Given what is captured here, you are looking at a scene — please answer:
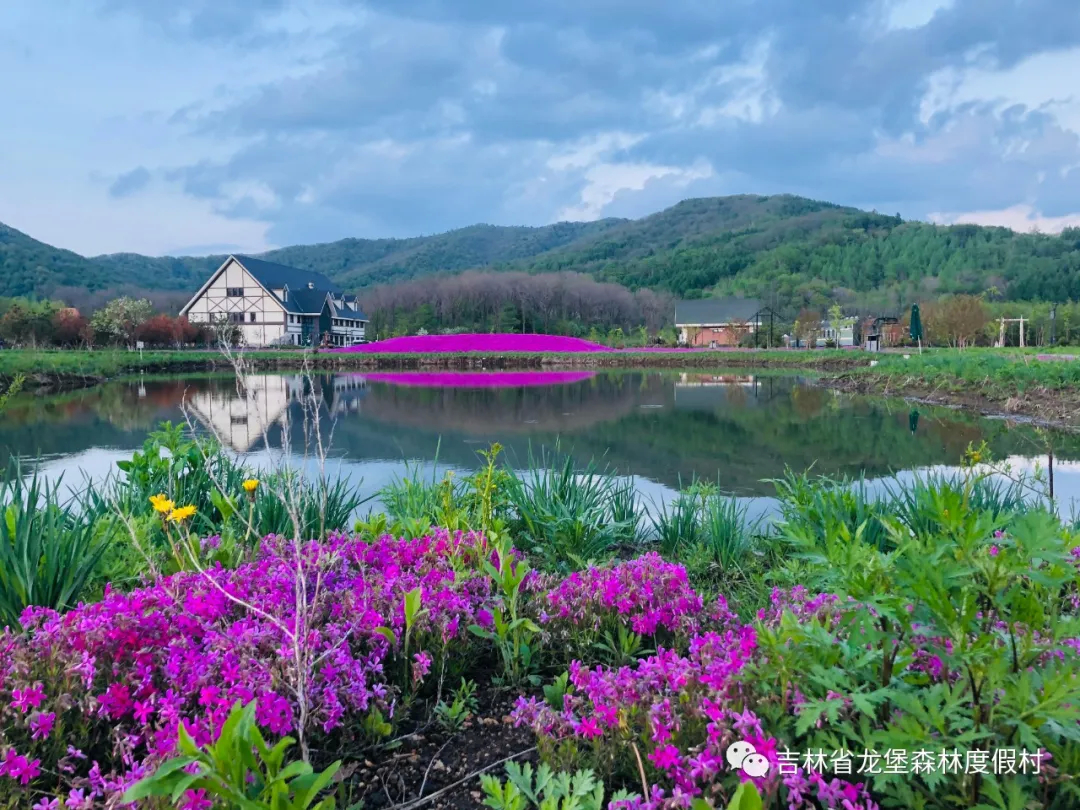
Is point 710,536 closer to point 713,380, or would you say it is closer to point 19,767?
point 19,767

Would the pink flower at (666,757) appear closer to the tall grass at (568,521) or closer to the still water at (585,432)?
the still water at (585,432)

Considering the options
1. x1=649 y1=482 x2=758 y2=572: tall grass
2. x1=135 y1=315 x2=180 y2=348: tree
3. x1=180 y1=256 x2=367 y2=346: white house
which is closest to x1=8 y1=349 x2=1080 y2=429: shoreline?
x1=135 y1=315 x2=180 y2=348: tree

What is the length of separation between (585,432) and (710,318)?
53.1 meters

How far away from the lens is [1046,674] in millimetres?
1312

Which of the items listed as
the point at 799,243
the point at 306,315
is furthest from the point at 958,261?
the point at 306,315

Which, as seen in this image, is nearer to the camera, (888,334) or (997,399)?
(997,399)

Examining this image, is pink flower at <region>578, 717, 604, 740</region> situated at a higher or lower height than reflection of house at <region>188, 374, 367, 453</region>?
higher

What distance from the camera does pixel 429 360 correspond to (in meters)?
39.1

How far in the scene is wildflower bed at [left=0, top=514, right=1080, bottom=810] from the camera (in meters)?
1.31

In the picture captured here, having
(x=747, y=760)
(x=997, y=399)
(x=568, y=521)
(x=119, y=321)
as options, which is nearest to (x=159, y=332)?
(x=119, y=321)

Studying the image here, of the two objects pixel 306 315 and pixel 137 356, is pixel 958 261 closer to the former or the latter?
pixel 306 315

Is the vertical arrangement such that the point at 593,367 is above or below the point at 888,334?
below

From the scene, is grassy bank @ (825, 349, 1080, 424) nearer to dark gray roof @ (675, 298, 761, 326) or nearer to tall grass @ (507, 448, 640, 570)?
tall grass @ (507, 448, 640, 570)

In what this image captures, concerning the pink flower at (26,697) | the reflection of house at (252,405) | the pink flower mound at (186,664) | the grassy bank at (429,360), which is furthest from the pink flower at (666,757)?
the grassy bank at (429,360)
